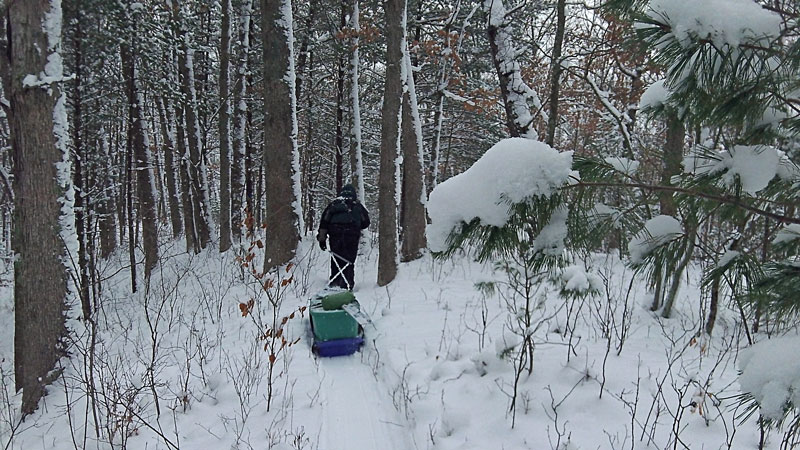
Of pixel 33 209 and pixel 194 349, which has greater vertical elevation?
pixel 33 209

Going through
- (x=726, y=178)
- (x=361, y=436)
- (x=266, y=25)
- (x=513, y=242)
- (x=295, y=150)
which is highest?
(x=266, y=25)

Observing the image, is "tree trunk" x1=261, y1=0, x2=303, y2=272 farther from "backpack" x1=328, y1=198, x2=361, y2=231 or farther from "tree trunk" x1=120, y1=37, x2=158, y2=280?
"tree trunk" x1=120, y1=37, x2=158, y2=280

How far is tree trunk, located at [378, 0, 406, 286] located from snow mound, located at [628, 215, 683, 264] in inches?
268

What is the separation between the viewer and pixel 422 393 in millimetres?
4633

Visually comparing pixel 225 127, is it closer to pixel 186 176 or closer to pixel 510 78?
pixel 186 176

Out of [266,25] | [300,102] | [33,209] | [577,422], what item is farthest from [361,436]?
[300,102]

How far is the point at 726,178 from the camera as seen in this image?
229 centimetres

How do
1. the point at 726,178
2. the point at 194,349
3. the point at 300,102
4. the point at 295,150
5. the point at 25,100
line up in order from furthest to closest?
1. the point at 300,102
2. the point at 295,150
3. the point at 194,349
4. the point at 25,100
5. the point at 726,178

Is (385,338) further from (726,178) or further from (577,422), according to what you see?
(726,178)

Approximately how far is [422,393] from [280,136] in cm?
624

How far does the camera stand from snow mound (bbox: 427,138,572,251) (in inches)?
89.5

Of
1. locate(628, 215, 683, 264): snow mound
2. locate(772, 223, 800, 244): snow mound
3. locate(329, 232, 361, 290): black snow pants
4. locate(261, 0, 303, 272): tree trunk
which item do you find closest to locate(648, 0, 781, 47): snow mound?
locate(628, 215, 683, 264): snow mound

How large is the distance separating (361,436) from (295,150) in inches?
254

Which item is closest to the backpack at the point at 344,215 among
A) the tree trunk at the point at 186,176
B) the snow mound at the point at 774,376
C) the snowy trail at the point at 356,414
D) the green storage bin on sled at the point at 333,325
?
the green storage bin on sled at the point at 333,325
